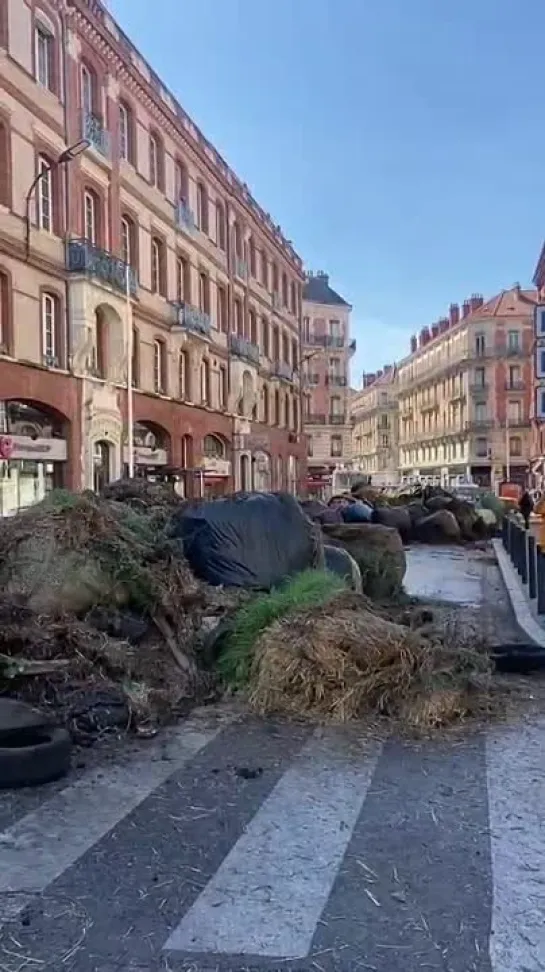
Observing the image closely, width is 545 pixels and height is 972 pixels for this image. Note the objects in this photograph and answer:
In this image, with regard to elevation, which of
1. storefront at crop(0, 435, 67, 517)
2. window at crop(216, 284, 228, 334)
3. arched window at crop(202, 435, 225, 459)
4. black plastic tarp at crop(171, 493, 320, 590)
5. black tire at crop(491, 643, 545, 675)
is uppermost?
window at crop(216, 284, 228, 334)

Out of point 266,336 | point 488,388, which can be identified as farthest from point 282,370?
point 488,388

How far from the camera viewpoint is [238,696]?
591 centimetres

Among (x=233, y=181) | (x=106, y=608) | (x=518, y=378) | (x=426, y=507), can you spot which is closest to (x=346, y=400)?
(x=518, y=378)

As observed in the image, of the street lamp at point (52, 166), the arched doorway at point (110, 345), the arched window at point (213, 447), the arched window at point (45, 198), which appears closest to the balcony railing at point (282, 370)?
the arched window at point (213, 447)

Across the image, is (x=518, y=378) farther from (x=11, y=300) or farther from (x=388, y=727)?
(x=388, y=727)

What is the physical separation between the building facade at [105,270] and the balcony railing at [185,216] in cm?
10

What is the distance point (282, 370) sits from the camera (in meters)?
45.9

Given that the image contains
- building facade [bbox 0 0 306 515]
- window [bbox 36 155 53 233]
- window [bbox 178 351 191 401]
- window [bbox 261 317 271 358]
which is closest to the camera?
building facade [bbox 0 0 306 515]

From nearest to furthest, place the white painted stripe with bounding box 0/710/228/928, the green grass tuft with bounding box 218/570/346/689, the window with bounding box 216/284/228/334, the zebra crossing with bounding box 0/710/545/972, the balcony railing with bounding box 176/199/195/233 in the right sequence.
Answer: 1. the zebra crossing with bounding box 0/710/545/972
2. the white painted stripe with bounding box 0/710/228/928
3. the green grass tuft with bounding box 218/570/346/689
4. the balcony railing with bounding box 176/199/195/233
5. the window with bounding box 216/284/228/334

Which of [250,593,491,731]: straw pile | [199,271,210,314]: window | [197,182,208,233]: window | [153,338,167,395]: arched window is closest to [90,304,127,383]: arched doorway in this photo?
[153,338,167,395]: arched window

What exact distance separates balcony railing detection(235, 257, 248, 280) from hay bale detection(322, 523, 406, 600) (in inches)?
1137

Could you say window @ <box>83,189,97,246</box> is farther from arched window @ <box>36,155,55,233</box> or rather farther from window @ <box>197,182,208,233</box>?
window @ <box>197,182,208,233</box>

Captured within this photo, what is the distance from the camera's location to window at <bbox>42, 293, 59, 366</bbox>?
21266mm

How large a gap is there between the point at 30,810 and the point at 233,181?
35990mm
